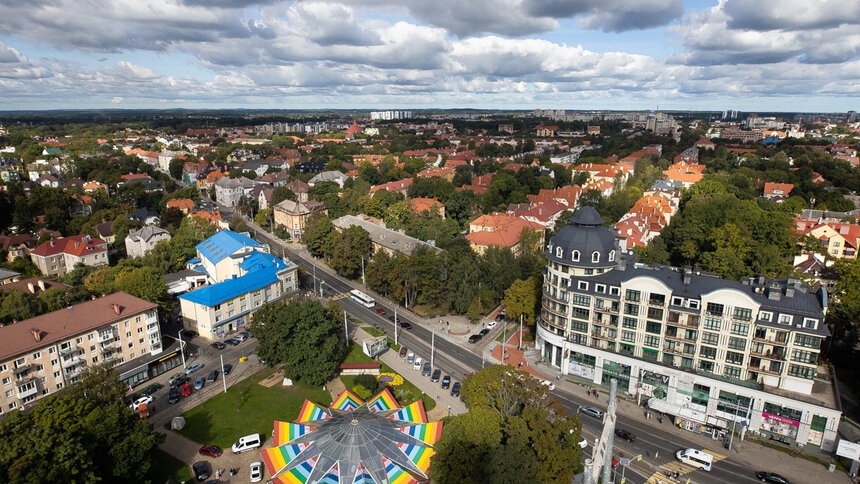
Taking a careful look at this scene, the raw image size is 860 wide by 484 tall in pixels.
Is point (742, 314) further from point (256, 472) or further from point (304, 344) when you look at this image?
point (256, 472)

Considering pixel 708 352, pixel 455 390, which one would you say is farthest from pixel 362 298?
pixel 708 352

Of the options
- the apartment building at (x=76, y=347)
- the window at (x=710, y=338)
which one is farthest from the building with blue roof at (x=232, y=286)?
the window at (x=710, y=338)

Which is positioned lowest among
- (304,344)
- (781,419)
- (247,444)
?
(247,444)

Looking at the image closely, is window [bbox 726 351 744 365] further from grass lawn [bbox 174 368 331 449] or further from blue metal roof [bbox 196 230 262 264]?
blue metal roof [bbox 196 230 262 264]

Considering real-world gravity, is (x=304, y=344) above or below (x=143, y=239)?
below

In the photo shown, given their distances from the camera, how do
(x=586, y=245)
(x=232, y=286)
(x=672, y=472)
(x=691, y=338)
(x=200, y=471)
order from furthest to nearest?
1. (x=232, y=286)
2. (x=586, y=245)
3. (x=691, y=338)
4. (x=672, y=472)
5. (x=200, y=471)

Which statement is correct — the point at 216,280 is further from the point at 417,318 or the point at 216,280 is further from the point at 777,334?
the point at 777,334

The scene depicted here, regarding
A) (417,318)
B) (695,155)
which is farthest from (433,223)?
(695,155)
